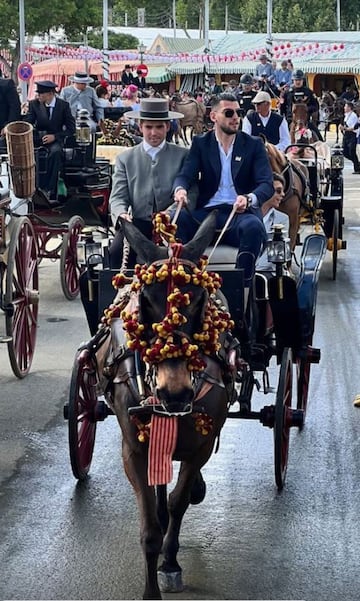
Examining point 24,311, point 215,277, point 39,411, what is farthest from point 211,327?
point 24,311

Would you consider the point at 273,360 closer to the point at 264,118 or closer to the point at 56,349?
the point at 56,349

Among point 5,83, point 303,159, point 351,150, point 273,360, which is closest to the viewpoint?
point 273,360

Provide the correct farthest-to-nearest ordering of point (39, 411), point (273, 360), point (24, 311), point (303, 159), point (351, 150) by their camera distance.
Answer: point (351, 150) < point (303, 159) < point (273, 360) < point (24, 311) < point (39, 411)

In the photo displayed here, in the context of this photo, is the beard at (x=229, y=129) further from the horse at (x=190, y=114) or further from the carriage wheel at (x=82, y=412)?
the horse at (x=190, y=114)

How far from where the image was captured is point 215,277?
16.8 ft

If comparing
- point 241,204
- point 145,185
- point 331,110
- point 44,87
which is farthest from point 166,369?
point 331,110

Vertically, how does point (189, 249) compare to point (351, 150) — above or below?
above

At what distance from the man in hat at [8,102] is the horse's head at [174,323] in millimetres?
7158

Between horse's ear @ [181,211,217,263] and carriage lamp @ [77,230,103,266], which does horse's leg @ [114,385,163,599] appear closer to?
horse's ear @ [181,211,217,263]

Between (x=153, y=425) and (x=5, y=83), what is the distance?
7.61m

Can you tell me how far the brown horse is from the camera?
1177 centimetres

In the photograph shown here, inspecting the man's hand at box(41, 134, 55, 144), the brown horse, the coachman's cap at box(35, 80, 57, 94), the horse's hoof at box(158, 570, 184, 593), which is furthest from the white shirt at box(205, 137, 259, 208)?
the coachman's cap at box(35, 80, 57, 94)

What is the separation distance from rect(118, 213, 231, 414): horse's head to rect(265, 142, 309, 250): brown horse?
22.1 ft

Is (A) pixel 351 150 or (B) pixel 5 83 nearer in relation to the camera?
(B) pixel 5 83
